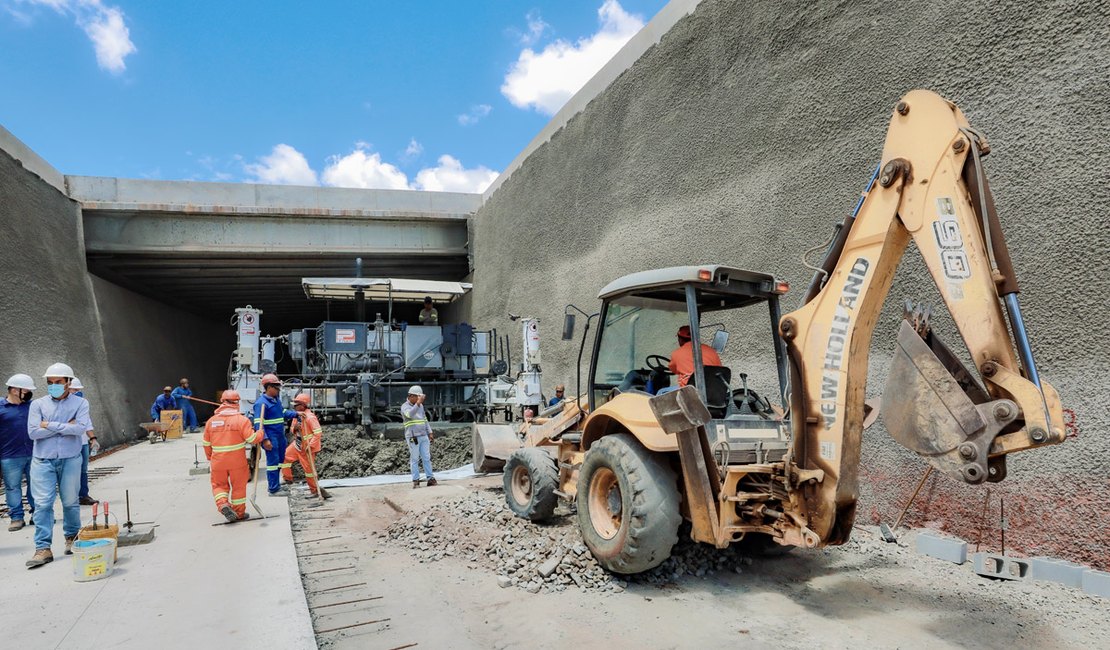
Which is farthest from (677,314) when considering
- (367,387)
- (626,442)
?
(367,387)

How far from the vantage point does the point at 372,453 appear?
32.9 feet

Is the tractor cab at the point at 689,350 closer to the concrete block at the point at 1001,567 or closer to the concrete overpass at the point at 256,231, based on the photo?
the concrete block at the point at 1001,567

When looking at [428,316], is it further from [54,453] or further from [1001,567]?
[1001,567]

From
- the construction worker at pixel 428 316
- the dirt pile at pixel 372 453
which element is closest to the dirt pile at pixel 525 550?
the dirt pile at pixel 372 453

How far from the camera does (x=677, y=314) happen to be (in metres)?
5.20

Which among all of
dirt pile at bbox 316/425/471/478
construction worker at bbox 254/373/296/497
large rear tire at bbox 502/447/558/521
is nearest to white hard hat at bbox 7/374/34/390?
construction worker at bbox 254/373/296/497

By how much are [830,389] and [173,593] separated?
4.37 m

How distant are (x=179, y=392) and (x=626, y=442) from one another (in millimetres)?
16863

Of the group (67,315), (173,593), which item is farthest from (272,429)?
→ (67,315)

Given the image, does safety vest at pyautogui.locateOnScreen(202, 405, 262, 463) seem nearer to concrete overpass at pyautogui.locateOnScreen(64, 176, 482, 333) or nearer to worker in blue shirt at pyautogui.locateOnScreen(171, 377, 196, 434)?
concrete overpass at pyautogui.locateOnScreen(64, 176, 482, 333)

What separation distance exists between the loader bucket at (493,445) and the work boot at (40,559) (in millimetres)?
4237

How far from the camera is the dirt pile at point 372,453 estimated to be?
9.47m

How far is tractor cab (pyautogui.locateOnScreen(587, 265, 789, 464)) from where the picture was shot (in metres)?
4.21

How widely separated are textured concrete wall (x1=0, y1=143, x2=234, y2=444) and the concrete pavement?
8.32 metres
